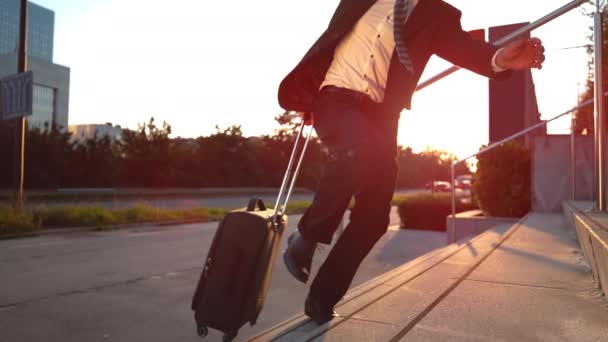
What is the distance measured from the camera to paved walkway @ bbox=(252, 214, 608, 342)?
71.2 inches

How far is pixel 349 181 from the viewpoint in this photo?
174 centimetres

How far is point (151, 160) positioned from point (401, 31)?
33.1 metres

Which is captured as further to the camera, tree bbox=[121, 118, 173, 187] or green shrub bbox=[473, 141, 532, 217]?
tree bbox=[121, 118, 173, 187]

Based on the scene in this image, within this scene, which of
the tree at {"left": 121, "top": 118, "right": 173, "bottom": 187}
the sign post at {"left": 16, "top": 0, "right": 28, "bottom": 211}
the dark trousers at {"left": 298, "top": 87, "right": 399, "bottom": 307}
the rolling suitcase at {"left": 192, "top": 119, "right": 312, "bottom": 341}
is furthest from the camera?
the tree at {"left": 121, "top": 118, "right": 173, "bottom": 187}

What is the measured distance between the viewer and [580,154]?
31.8 feet

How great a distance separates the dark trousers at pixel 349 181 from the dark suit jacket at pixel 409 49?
10cm

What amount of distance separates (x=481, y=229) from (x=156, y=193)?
25526 mm

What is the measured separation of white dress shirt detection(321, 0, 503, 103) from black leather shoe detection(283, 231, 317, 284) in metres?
0.64

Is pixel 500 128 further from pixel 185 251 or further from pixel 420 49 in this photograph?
pixel 420 49

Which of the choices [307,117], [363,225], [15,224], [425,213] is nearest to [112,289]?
[307,117]

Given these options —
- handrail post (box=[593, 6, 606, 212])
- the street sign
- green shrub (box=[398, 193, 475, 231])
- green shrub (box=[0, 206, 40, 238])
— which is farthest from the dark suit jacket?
green shrub (box=[398, 193, 475, 231])

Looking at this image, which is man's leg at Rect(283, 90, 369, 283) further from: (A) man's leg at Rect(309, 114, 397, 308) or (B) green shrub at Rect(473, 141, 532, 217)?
(B) green shrub at Rect(473, 141, 532, 217)

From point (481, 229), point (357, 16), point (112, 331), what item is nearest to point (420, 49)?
point (357, 16)

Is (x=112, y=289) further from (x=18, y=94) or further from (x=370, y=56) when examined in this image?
(x=18, y=94)
